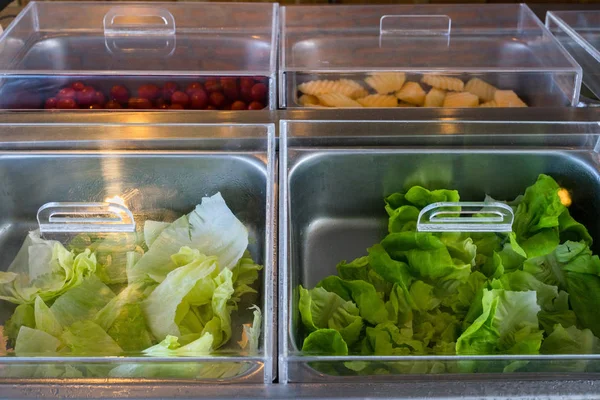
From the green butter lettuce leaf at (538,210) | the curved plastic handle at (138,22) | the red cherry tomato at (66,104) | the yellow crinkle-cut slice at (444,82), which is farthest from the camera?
the curved plastic handle at (138,22)

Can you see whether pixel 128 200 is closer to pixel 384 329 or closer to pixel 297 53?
pixel 384 329

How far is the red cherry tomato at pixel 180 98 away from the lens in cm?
147

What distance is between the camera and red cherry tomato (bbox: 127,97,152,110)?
146 cm

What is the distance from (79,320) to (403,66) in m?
0.95

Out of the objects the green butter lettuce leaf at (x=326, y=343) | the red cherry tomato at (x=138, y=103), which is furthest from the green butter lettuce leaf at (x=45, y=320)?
the red cherry tomato at (x=138, y=103)

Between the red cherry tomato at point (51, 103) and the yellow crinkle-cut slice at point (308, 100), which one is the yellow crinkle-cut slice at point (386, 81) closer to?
the yellow crinkle-cut slice at point (308, 100)

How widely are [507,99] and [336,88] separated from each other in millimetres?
405

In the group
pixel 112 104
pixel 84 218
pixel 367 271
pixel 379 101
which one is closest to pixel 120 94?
pixel 112 104

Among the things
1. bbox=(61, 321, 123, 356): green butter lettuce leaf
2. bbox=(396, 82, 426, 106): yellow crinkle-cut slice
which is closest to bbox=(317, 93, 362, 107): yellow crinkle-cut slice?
bbox=(396, 82, 426, 106): yellow crinkle-cut slice

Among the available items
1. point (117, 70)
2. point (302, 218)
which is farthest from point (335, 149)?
point (117, 70)

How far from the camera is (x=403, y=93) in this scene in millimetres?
1542

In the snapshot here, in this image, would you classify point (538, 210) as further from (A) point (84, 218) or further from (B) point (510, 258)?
(A) point (84, 218)

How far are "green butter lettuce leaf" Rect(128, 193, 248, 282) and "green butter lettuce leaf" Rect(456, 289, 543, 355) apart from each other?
398mm

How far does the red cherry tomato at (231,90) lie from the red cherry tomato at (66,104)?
1.11 feet
